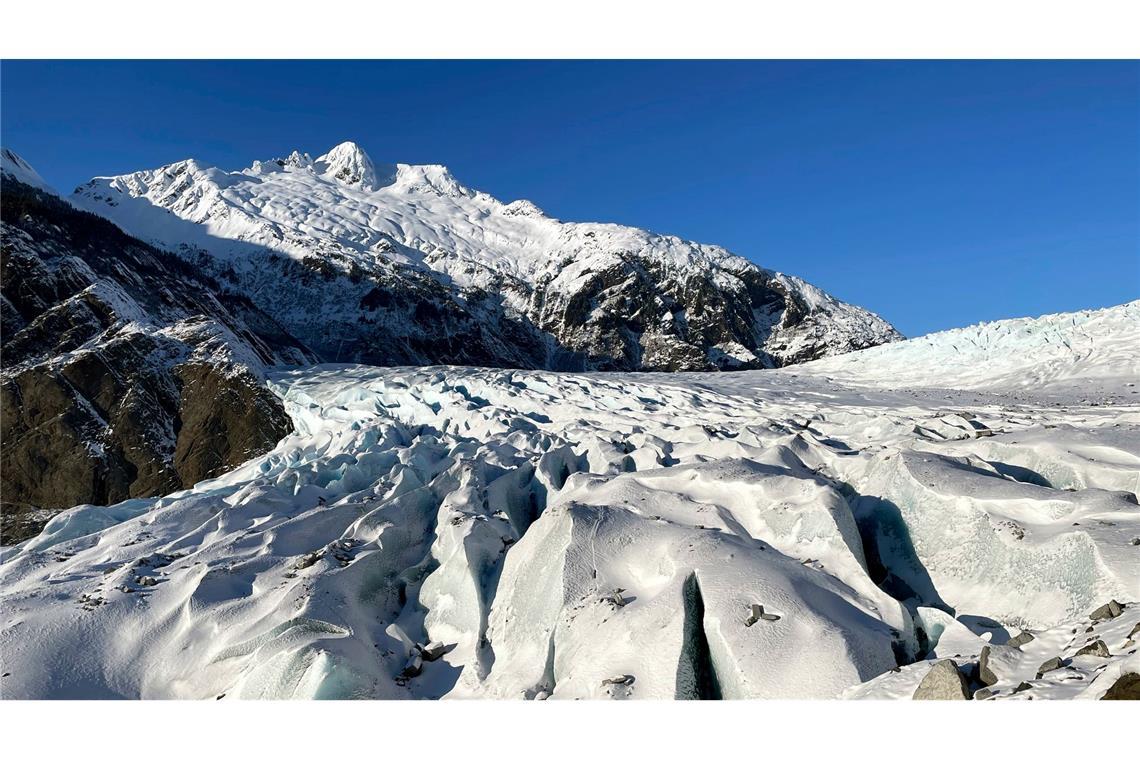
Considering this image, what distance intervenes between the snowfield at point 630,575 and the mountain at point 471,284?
58259mm

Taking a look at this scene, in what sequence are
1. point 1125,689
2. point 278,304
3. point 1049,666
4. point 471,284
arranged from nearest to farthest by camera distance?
point 1125,689, point 1049,666, point 278,304, point 471,284

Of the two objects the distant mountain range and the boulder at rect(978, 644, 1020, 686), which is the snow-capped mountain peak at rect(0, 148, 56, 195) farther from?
the boulder at rect(978, 644, 1020, 686)

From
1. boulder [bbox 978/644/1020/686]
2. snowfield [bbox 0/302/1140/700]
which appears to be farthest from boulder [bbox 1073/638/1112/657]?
boulder [bbox 978/644/1020/686]

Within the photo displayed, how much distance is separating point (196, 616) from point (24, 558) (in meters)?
5.76

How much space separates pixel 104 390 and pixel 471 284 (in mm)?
67451

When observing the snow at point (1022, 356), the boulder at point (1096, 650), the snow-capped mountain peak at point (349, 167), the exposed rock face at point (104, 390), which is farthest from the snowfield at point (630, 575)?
the snow-capped mountain peak at point (349, 167)

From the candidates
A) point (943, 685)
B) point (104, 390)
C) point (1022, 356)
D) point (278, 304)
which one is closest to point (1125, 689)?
point (943, 685)

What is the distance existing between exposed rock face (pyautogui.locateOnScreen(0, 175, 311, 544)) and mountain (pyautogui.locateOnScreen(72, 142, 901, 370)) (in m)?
38.1

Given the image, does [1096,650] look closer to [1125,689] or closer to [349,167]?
[1125,689]

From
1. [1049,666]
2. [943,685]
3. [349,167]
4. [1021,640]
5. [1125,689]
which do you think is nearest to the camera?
[1125,689]

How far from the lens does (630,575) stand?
33.7 feet

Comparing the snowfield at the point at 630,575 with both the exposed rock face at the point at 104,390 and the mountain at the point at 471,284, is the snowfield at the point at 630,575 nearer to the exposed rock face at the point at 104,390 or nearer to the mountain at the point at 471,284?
the exposed rock face at the point at 104,390

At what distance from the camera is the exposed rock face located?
2523 cm

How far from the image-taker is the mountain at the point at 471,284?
80125 millimetres
